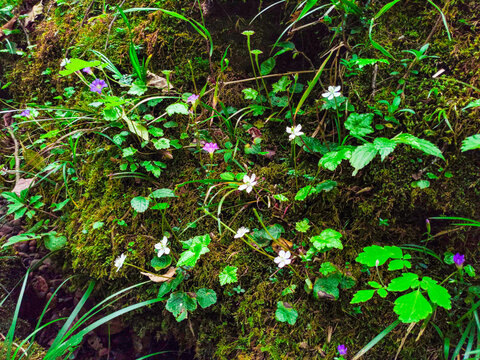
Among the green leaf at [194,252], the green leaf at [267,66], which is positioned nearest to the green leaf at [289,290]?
the green leaf at [194,252]

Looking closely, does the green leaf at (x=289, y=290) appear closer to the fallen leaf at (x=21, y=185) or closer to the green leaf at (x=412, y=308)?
the green leaf at (x=412, y=308)

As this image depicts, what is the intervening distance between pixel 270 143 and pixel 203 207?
650 mm

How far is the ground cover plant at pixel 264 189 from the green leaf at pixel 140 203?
7cm

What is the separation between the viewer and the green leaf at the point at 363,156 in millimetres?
1336

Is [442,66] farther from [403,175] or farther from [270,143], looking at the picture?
[270,143]

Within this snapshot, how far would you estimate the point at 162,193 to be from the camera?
5.69 ft

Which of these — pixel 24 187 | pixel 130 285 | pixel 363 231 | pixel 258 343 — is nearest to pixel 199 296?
pixel 258 343

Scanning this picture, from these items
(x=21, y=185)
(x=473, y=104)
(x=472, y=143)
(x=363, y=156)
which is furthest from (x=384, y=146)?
(x=21, y=185)

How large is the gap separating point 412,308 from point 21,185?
2.50m

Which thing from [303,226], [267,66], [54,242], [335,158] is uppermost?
[267,66]

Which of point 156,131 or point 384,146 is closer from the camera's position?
point 384,146

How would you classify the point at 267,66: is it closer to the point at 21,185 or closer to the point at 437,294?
the point at 437,294

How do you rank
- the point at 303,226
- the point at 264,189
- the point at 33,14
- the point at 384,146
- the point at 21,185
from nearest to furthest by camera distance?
1. the point at 384,146
2. the point at 303,226
3. the point at 264,189
4. the point at 21,185
5. the point at 33,14

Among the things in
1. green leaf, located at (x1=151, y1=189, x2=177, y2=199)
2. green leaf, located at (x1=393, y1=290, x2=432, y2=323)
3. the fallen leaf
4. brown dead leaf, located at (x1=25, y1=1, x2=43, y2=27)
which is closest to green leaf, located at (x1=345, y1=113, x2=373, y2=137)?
green leaf, located at (x1=393, y1=290, x2=432, y2=323)
